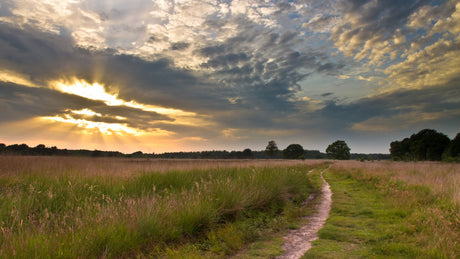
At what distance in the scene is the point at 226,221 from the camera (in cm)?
718

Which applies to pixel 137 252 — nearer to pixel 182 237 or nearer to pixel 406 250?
pixel 182 237

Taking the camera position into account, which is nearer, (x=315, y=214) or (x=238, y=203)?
(x=238, y=203)

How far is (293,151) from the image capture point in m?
110

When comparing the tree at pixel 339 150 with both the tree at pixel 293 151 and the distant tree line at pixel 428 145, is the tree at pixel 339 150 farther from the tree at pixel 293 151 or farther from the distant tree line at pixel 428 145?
the distant tree line at pixel 428 145

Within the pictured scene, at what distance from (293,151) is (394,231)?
4200 inches

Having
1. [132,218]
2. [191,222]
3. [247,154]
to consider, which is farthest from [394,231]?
[247,154]

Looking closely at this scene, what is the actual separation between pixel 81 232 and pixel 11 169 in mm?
8600

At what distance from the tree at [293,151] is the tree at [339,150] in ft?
39.8

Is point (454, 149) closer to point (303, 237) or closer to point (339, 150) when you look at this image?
point (339, 150)

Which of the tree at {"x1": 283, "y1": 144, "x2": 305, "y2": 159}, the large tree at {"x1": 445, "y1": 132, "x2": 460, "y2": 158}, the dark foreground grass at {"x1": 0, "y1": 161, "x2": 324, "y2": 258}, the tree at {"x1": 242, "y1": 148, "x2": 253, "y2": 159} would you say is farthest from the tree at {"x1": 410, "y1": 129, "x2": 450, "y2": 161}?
the dark foreground grass at {"x1": 0, "y1": 161, "x2": 324, "y2": 258}

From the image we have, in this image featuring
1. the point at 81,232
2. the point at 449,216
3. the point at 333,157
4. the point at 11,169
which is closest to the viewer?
the point at 81,232

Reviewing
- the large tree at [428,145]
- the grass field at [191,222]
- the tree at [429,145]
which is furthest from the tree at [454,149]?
the grass field at [191,222]

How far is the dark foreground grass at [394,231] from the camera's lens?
5.01 metres

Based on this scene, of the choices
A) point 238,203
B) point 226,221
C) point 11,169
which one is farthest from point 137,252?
point 11,169
